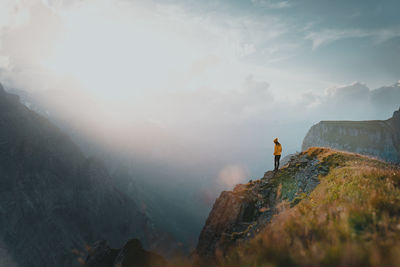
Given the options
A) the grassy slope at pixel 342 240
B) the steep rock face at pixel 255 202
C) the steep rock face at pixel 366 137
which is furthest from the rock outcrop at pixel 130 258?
the steep rock face at pixel 366 137

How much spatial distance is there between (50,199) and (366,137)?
9254 inches

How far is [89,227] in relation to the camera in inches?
6117

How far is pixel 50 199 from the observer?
14262cm

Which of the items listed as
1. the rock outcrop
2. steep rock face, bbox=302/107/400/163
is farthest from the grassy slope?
steep rock face, bbox=302/107/400/163

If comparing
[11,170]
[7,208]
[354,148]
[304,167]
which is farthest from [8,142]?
[354,148]

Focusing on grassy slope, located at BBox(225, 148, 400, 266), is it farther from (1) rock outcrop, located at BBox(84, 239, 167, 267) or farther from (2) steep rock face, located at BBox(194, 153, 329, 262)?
(1) rock outcrop, located at BBox(84, 239, 167, 267)

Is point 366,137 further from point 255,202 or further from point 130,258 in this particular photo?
point 130,258

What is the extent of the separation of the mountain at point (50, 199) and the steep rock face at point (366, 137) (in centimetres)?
17613

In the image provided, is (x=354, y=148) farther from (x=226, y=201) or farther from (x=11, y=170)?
(x=11, y=170)

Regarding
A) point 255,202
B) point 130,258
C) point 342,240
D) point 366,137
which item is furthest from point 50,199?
point 366,137

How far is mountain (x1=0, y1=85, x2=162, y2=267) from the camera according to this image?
398ft

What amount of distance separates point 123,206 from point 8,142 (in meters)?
104

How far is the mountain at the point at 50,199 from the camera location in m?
121

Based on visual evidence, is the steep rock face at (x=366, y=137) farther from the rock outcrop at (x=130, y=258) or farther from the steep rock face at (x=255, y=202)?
the rock outcrop at (x=130, y=258)
